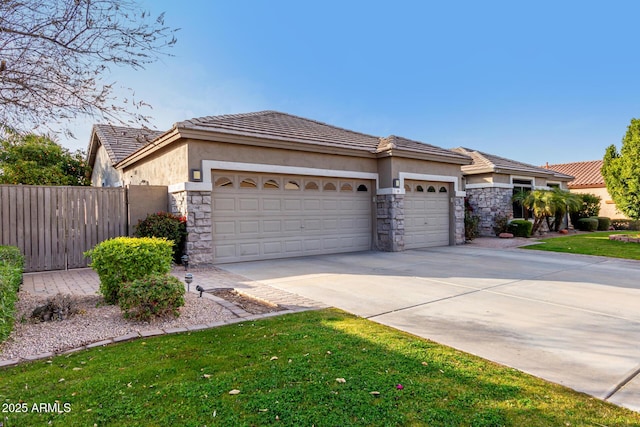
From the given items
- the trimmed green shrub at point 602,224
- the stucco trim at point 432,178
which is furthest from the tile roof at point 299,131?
the trimmed green shrub at point 602,224

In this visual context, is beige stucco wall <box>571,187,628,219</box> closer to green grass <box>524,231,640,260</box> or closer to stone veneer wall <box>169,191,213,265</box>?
green grass <box>524,231,640,260</box>

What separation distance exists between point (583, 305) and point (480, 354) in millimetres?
3063

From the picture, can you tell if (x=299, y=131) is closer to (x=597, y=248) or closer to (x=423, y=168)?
(x=423, y=168)

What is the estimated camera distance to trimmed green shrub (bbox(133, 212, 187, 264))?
8.92 m

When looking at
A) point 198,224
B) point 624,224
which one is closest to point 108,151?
point 198,224

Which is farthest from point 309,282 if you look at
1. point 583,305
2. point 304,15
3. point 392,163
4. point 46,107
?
point 304,15

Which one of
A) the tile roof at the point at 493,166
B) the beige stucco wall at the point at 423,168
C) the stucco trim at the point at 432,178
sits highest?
the tile roof at the point at 493,166

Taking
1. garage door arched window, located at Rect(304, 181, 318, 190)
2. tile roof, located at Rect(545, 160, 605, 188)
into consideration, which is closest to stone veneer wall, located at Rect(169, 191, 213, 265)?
garage door arched window, located at Rect(304, 181, 318, 190)

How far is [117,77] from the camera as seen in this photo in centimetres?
532

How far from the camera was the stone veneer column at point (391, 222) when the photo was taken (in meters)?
12.2

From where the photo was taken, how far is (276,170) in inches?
416

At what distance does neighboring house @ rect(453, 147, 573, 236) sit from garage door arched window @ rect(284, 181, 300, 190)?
1080 cm

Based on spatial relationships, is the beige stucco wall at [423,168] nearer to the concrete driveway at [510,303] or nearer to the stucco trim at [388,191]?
the stucco trim at [388,191]

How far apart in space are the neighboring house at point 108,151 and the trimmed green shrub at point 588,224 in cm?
2272
